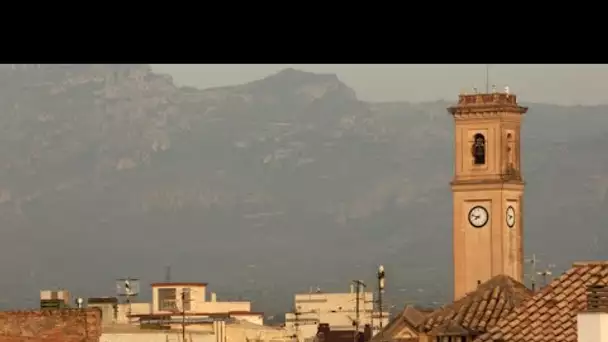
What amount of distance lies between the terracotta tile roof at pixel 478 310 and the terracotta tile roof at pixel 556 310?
30.3 ft

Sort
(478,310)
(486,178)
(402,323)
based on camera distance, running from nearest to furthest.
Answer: (478,310) → (402,323) → (486,178)

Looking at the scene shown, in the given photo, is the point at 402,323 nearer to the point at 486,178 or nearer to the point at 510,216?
the point at 486,178

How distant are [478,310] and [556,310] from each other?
1285cm

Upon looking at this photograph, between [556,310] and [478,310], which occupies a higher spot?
[478,310]

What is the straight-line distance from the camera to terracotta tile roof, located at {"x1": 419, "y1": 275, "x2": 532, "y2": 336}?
31.2 metres

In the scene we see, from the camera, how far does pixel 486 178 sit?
2420 inches

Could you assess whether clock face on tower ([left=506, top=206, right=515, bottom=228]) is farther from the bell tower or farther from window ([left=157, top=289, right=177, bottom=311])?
window ([left=157, top=289, right=177, bottom=311])

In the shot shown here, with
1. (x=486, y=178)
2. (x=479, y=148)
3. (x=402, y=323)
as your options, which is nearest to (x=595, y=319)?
(x=402, y=323)

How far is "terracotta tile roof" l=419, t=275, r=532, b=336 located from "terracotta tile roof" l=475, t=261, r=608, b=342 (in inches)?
363

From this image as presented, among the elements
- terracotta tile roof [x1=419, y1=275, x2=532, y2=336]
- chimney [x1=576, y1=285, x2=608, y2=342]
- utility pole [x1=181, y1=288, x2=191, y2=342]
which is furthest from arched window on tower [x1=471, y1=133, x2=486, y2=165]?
chimney [x1=576, y1=285, x2=608, y2=342]

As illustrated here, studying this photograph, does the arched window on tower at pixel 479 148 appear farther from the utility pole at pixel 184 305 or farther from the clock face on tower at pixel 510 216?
the utility pole at pixel 184 305

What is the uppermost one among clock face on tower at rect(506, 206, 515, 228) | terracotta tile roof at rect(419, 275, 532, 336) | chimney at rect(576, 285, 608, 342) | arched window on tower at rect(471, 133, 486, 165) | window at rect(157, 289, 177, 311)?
arched window on tower at rect(471, 133, 486, 165)
